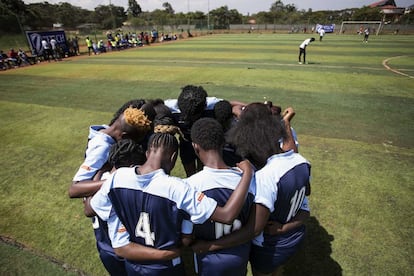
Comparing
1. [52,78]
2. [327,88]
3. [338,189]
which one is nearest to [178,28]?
[52,78]

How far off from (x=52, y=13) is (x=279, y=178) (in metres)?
85.4

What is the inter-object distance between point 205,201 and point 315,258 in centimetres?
221

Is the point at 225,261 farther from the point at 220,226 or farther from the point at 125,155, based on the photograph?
the point at 125,155

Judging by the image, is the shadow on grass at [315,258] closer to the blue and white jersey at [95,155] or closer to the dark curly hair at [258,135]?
the dark curly hair at [258,135]

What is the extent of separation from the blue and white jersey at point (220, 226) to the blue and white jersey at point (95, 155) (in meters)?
1.01

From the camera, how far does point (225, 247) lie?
1.95 metres

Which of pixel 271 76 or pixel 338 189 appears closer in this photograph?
pixel 338 189

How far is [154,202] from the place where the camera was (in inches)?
67.0

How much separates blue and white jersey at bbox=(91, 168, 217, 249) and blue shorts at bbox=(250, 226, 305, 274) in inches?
31.9

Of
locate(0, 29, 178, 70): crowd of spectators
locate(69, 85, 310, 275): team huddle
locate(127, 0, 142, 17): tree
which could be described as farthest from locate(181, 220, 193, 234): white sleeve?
locate(127, 0, 142, 17): tree

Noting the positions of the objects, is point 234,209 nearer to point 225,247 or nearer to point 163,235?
point 225,247

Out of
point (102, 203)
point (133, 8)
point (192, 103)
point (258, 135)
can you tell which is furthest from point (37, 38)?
point (133, 8)

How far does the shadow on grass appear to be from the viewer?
9.71ft

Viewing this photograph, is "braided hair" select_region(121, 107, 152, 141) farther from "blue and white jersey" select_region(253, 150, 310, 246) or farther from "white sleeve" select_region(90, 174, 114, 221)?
"blue and white jersey" select_region(253, 150, 310, 246)
